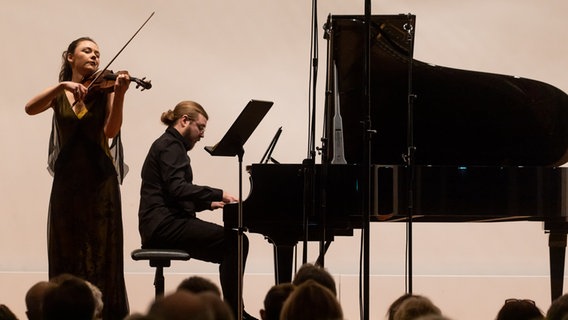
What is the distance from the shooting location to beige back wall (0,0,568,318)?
8.55 metres

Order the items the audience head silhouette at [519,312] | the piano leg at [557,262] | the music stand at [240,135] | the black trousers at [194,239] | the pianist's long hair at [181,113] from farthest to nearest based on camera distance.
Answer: the pianist's long hair at [181,113], the black trousers at [194,239], the piano leg at [557,262], the music stand at [240,135], the audience head silhouette at [519,312]

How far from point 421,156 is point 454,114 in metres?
0.32

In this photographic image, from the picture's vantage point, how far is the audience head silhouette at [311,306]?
2.46 m

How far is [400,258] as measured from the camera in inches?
338

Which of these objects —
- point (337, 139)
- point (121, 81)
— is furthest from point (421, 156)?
point (121, 81)

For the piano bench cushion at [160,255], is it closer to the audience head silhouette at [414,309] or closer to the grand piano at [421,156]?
the grand piano at [421,156]

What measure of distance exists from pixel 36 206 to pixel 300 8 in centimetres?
298

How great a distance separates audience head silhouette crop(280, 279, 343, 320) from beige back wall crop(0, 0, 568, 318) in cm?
585

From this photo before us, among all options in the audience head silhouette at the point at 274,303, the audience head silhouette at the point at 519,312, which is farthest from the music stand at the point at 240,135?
the audience head silhouette at the point at 519,312

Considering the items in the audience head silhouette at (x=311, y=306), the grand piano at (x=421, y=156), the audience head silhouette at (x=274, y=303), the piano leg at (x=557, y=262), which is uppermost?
the grand piano at (x=421, y=156)

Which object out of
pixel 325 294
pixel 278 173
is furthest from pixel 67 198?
pixel 325 294

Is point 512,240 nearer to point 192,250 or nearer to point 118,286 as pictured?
point 192,250

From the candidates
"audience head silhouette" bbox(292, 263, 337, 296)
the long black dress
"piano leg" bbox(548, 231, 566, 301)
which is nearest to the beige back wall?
"piano leg" bbox(548, 231, 566, 301)

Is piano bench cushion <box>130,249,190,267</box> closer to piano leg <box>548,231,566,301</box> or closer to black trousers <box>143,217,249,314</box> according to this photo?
black trousers <box>143,217,249,314</box>
